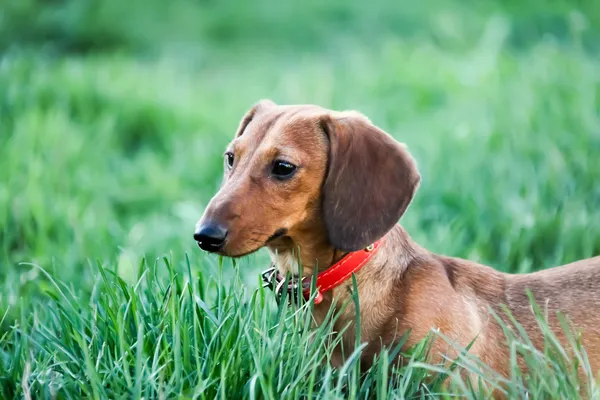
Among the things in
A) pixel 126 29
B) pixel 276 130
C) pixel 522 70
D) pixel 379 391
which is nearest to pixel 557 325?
pixel 379 391

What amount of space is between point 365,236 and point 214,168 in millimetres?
2852

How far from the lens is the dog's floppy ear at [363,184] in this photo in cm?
245

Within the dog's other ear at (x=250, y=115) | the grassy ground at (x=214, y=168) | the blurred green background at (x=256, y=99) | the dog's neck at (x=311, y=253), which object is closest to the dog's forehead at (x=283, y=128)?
the dog's other ear at (x=250, y=115)

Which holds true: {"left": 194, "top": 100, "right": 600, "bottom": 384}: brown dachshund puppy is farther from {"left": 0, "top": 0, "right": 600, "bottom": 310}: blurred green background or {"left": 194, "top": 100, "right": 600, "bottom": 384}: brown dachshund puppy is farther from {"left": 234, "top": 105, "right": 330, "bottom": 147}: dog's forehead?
{"left": 0, "top": 0, "right": 600, "bottom": 310}: blurred green background

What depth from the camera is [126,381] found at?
225 centimetres

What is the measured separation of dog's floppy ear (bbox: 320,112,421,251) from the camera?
2.45 m

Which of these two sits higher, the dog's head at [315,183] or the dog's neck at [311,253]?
the dog's head at [315,183]

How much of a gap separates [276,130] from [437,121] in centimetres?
320

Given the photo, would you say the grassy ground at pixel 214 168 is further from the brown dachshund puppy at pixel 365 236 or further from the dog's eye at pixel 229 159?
the dog's eye at pixel 229 159

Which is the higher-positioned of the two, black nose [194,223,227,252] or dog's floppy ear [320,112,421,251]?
dog's floppy ear [320,112,421,251]

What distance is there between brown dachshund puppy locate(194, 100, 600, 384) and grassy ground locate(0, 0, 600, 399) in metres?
0.15

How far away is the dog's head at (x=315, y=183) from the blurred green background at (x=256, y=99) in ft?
2.44

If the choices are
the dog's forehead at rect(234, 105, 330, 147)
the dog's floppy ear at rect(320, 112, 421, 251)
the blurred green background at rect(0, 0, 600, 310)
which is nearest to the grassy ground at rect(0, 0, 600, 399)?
the blurred green background at rect(0, 0, 600, 310)

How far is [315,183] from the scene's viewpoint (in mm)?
2559
